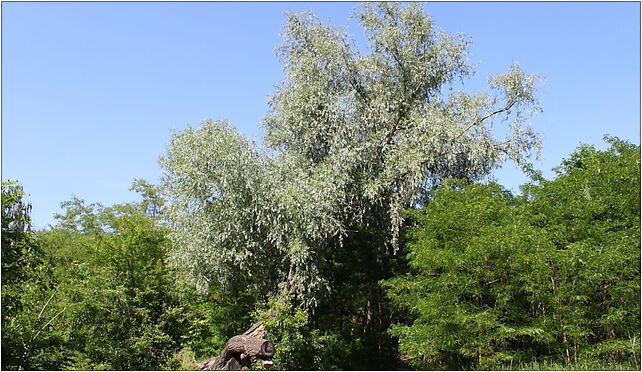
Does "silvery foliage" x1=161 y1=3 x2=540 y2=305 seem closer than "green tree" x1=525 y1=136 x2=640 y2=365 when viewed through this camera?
No

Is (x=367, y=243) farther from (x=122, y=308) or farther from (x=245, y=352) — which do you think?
(x=122, y=308)

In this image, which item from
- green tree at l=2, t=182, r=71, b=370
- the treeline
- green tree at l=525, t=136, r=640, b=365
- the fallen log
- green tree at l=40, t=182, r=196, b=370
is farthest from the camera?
the fallen log

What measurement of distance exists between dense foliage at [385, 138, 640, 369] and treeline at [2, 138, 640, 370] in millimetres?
31

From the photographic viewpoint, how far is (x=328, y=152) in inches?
593

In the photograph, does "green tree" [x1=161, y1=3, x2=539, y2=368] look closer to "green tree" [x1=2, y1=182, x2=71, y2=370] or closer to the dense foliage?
the dense foliage

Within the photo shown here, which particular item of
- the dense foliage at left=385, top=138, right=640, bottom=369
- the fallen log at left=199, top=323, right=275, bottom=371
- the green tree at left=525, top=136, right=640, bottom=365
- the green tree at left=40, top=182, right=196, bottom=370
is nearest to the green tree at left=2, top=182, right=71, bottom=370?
the green tree at left=40, top=182, right=196, bottom=370

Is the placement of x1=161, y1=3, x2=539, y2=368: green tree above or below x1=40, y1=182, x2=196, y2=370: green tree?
above

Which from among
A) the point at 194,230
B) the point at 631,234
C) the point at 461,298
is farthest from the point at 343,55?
the point at 631,234

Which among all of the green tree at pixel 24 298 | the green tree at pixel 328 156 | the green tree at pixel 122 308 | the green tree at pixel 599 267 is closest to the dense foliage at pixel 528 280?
the green tree at pixel 599 267

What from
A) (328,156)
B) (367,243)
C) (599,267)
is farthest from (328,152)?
(599,267)

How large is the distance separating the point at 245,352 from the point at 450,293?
4.95 meters

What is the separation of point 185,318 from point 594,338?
30.3 feet

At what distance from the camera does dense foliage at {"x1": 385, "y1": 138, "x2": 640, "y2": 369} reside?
11.4 meters

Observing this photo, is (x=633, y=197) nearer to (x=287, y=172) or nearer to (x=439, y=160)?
(x=439, y=160)
